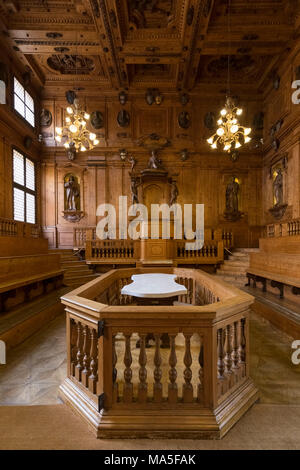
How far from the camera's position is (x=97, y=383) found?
1732mm

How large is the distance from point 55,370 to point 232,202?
9.66 meters

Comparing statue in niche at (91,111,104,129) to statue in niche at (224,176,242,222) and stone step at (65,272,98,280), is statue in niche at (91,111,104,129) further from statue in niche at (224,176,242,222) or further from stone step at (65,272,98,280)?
stone step at (65,272,98,280)

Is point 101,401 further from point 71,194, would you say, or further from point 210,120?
point 210,120

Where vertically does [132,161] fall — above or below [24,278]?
above

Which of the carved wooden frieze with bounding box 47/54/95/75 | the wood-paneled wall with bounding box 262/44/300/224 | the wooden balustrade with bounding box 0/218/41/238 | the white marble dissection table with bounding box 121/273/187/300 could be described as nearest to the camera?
the white marble dissection table with bounding box 121/273/187/300

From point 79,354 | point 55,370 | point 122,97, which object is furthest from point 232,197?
point 79,354

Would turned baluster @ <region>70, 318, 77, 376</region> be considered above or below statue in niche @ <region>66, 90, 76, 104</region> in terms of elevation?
below

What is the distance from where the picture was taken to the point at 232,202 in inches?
405

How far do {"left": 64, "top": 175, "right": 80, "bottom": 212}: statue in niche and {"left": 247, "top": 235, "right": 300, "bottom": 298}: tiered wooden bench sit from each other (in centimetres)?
782

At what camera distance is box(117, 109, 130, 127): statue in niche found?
1017 cm

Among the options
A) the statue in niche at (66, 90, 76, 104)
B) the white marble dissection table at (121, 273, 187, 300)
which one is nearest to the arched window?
the statue in niche at (66, 90, 76, 104)

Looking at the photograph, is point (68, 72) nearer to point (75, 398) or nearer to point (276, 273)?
point (276, 273)
